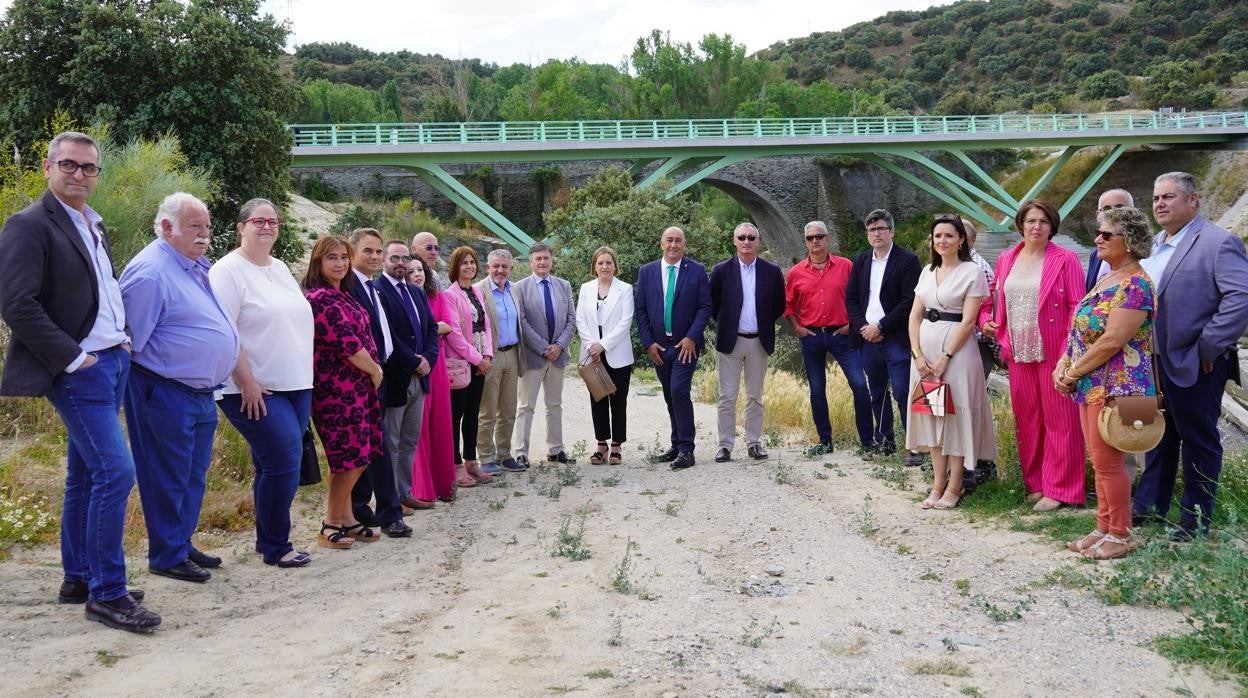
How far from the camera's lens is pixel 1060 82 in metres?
59.9

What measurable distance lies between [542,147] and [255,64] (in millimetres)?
8350

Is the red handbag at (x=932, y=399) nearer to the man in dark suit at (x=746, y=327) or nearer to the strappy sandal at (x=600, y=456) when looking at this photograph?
the man in dark suit at (x=746, y=327)

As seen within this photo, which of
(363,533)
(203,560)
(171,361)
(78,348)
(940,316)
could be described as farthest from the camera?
(940,316)

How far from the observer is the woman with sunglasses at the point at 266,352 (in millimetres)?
4109

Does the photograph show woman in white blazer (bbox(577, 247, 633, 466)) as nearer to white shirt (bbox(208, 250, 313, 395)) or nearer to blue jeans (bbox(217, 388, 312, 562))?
blue jeans (bbox(217, 388, 312, 562))

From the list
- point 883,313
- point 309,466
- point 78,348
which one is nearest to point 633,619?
point 309,466

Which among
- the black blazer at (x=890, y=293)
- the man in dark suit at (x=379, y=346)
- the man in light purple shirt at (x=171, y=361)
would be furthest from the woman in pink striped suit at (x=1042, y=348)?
the man in light purple shirt at (x=171, y=361)

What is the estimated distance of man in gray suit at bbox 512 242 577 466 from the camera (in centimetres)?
695

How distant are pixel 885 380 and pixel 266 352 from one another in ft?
13.7

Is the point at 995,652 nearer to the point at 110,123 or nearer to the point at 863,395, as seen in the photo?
the point at 863,395

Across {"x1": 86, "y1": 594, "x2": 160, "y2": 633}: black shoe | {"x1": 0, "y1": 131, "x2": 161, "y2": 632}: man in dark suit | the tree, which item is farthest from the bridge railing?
{"x1": 86, "y1": 594, "x2": 160, "y2": 633}: black shoe

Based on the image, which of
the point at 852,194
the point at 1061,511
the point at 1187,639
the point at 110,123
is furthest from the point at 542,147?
the point at 1187,639

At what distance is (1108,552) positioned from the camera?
4016 mm

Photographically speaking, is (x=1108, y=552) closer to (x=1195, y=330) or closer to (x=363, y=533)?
(x=1195, y=330)
